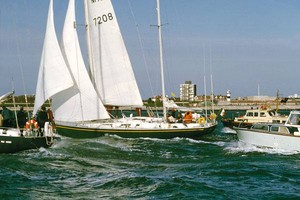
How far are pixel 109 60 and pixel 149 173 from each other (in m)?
21.8

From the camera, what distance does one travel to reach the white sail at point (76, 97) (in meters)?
39.4

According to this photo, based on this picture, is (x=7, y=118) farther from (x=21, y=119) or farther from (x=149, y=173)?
(x=149, y=173)

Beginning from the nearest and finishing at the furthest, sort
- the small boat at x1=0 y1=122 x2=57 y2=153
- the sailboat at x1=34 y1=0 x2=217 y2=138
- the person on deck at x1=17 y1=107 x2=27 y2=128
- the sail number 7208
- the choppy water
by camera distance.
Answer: the choppy water → the small boat at x1=0 y1=122 x2=57 y2=153 → the person on deck at x1=17 y1=107 x2=27 y2=128 → the sailboat at x1=34 y1=0 x2=217 y2=138 → the sail number 7208

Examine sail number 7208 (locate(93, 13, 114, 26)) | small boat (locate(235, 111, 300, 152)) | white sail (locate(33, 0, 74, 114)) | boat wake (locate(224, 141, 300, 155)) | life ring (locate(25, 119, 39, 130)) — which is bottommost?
boat wake (locate(224, 141, 300, 155))

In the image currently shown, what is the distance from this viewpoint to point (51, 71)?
121ft

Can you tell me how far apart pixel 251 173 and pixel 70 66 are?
21701 mm

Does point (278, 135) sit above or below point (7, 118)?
below

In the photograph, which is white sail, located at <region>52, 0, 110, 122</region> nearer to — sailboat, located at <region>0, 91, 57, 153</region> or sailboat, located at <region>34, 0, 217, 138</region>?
sailboat, located at <region>34, 0, 217, 138</region>

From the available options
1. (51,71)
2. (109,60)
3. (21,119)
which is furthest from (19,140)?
(109,60)

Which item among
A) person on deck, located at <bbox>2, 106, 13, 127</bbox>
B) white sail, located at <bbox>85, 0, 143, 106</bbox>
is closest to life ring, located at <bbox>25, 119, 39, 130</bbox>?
person on deck, located at <bbox>2, 106, 13, 127</bbox>

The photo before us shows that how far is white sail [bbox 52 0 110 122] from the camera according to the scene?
129 feet

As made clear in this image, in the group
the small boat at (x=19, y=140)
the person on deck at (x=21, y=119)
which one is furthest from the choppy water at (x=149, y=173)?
the person on deck at (x=21, y=119)

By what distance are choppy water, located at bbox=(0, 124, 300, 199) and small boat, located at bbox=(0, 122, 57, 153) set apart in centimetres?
43

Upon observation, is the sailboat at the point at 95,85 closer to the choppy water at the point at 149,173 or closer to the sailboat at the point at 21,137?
the choppy water at the point at 149,173
